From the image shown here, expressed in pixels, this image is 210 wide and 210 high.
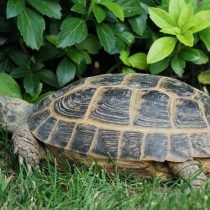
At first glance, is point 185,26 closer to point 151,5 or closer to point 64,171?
point 151,5

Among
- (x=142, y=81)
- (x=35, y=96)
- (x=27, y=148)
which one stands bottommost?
(x=35, y=96)

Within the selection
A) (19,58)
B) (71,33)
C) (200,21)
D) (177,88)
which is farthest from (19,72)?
(200,21)

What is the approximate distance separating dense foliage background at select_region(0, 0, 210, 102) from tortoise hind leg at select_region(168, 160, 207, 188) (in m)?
1.03

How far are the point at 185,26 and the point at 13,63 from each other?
141 cm

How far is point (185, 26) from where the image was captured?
15.2 feet

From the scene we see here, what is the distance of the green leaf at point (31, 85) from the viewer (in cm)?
477

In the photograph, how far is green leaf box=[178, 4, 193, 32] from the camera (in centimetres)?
457

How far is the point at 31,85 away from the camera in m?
4.77

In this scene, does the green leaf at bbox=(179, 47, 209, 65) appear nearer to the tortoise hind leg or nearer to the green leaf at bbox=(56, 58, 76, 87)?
the green leaf at bbox=(56, 58, 76, 87)

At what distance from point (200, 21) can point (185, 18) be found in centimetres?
12

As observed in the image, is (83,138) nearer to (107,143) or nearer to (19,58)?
(107,143)

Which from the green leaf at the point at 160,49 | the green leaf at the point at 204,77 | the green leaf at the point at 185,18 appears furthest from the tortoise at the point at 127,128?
the green leaf at the point at 204,77

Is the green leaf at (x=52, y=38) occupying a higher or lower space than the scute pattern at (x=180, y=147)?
higher

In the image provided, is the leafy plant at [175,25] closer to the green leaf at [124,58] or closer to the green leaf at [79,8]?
the green leaf at [124,58]
